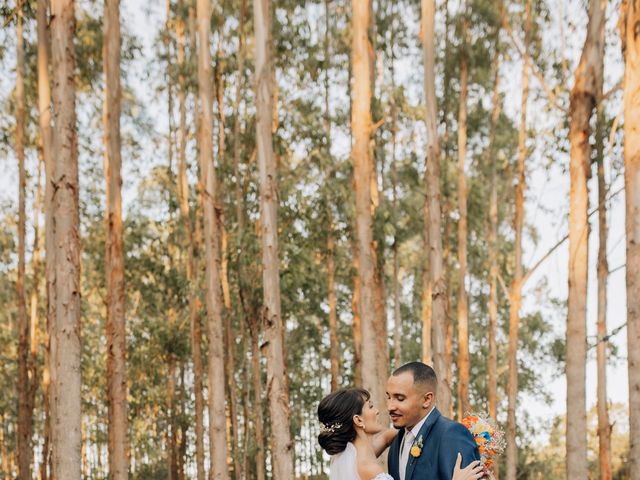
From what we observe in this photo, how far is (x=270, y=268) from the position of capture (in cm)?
1173

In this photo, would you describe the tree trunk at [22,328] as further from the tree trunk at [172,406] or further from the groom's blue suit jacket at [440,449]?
the groom's blue suit jacket at [440,449]

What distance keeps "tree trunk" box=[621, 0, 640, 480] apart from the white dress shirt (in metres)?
6.00

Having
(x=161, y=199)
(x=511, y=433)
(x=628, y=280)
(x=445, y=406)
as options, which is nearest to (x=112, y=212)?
(x=445, y=406)

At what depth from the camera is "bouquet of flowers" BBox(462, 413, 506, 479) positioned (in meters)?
Result: 4.43

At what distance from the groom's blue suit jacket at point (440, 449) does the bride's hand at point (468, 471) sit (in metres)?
0.03

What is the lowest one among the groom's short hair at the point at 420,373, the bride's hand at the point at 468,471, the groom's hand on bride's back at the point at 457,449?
the bride's hand at the point at 468,471

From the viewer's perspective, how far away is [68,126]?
30.9 ft

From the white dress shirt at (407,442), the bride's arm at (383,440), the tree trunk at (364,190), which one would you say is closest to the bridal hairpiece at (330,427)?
the bride's arm at (383,440)

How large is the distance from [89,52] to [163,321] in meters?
6.85

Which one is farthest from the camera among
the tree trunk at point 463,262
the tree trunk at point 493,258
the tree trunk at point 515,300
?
the tree trunk at point 493,258

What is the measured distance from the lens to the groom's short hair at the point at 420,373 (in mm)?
3980

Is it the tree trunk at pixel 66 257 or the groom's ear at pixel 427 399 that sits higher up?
the tree trunk at pixel 66 257

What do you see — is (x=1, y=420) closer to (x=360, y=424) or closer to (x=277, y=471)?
(x=277, y=471)

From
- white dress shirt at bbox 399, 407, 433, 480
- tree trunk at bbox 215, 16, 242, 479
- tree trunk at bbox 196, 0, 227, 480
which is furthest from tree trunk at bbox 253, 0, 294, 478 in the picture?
tree trunk at bbox 215, 16, 242, 479
